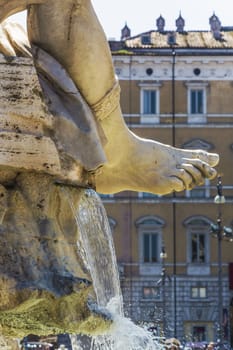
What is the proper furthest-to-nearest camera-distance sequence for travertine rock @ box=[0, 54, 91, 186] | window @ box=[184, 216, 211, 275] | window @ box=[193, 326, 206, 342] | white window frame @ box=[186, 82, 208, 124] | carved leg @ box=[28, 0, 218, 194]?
white window frame @ box=[186, 82, 208, 124]
window @ box=[184, 216, 211, 275]
window @ box=[193, 326, 206, 342]
carved leg @ box=[28, 0, 218, 194]
travertine rock @ box=[0, 54, 91, 186]

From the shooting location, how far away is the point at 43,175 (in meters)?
5.36

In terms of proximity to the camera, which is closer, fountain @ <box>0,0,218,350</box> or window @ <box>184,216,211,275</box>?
fountain @ <box>0,0,218,350</box>

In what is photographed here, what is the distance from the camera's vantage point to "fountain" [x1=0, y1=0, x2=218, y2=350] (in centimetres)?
512

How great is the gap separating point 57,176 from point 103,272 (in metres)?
0.59

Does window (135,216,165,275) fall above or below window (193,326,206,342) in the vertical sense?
above

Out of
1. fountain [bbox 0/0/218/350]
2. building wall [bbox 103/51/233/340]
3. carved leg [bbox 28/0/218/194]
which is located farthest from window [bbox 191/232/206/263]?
fountain [bbox 0/0/218/350]

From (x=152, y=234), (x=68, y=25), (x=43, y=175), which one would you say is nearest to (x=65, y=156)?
(x=43, y=175)

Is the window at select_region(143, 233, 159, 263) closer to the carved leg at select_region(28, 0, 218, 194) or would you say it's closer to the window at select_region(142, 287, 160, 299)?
the window at select_region(142, 287, 160, 299)

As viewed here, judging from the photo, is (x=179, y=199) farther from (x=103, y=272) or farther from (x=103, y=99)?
(x=103, y=272)

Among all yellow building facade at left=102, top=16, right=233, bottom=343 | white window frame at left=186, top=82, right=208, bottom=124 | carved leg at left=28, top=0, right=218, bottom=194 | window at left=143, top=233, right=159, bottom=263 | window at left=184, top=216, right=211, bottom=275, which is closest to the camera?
carved leg at left=28, top=0, right=218, bottom=194

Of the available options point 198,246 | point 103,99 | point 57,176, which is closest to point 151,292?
point 198,246

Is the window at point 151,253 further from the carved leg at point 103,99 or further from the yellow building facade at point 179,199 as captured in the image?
the carved leg at point 103,99

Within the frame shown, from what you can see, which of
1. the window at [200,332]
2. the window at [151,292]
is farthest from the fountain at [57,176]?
the window at [151,292]

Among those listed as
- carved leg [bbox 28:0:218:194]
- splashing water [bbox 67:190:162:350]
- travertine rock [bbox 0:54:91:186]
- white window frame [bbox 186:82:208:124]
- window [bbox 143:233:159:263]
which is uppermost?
white window frame [bbox 186:82:208:124]
